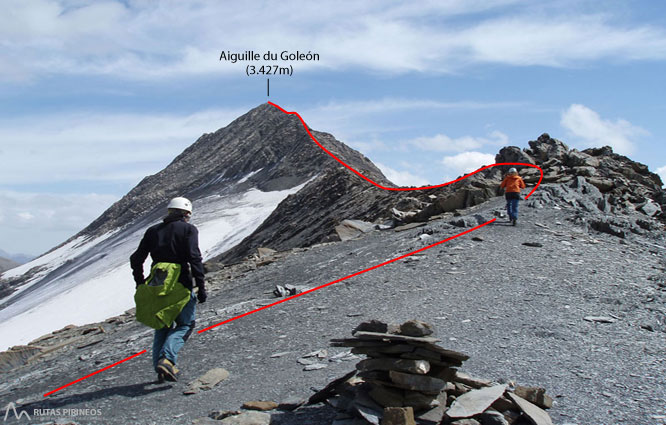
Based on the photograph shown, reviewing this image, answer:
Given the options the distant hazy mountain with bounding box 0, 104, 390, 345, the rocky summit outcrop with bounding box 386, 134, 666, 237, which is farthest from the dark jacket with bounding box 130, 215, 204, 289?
the distant hazy mountain with bounding box 0, 104, 390, 345

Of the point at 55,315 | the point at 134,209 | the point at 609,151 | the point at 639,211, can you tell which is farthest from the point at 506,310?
the point at 134,209

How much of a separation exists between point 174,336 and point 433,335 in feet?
10.1

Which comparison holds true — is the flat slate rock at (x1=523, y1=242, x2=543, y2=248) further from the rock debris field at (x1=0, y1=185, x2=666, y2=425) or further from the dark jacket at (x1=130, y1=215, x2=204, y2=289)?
the dark jacket at (x1=130, y1=215, x2=204, y2=289)

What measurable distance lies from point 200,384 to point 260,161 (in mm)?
72069

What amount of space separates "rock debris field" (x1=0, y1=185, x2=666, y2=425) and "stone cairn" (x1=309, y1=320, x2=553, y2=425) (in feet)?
1.10

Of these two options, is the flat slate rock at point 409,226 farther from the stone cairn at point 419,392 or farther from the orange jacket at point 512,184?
the stone cairn at point 419,392

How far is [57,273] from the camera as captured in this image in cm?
6712

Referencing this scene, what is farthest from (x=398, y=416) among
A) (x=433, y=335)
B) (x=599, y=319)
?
(x=599, y=319)

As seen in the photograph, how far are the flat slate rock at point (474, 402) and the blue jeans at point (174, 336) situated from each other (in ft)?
10.7

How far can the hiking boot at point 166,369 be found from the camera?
6285mm

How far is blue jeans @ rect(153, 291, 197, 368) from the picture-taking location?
636cm

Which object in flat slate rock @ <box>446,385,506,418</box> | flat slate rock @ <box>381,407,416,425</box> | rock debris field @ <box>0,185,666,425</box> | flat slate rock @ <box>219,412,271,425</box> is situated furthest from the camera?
rock debris field @ <box>0,185,666,425</box>

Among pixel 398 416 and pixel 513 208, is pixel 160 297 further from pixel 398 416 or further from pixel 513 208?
pixel 513 208

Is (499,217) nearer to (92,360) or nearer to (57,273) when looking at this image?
(92,360)
